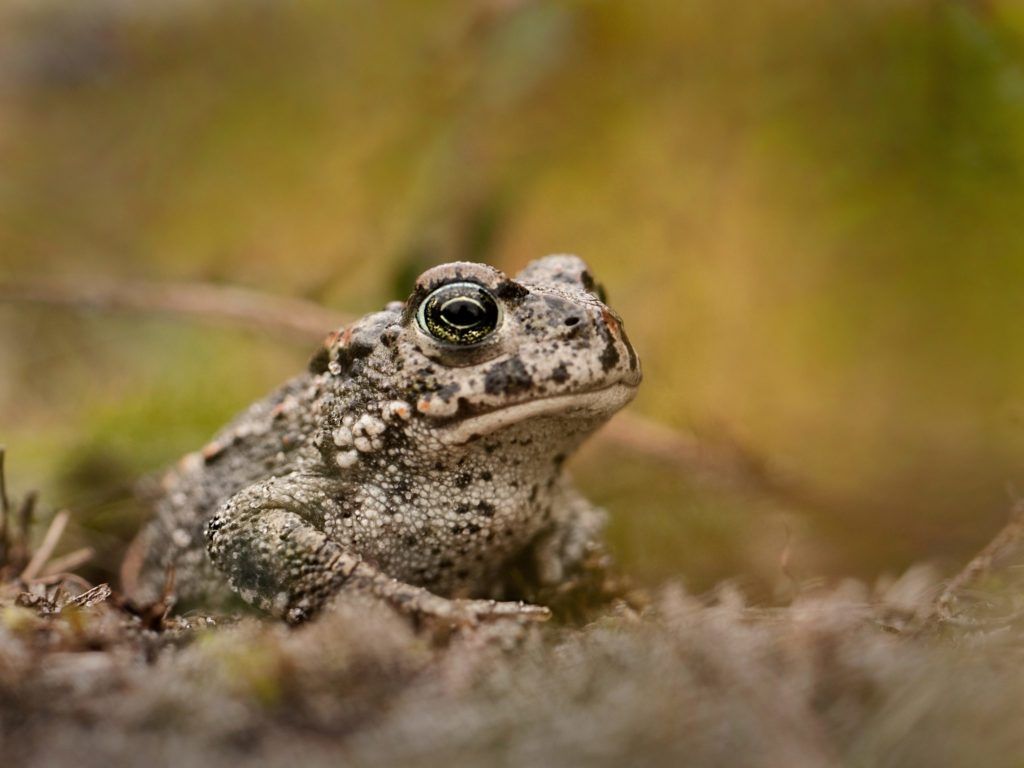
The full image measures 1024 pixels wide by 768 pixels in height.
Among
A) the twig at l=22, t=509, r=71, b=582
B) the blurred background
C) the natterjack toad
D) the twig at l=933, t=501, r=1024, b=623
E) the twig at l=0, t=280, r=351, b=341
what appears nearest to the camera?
the twig at l=933, t=501, r=1024, b=623

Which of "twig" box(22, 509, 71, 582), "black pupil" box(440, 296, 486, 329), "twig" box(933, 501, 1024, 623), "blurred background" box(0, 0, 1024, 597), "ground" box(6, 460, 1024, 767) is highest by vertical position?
"blurred background" box(0, 0, 1024, 597)

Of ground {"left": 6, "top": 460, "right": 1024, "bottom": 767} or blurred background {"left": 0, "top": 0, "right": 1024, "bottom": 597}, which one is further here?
blurred background {"left": 0, "top": 0, "right": 1024, "bottom": 597}

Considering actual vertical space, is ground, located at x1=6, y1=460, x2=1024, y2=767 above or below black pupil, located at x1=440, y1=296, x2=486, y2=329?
below

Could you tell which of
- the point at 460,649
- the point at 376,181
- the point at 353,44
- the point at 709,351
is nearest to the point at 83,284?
the point at 376,181

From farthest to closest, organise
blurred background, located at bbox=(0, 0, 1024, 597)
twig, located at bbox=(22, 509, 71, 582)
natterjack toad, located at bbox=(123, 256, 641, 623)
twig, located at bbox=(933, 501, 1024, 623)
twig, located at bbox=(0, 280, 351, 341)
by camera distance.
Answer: twig, located at bbox=(0, 280, 351, 341)
blurred background, located at bbox=(0, 0, 1024, 597)
twig, located at bbox=(22, 509, 71, 582)
natterjack toad, located at bbox=(123, 256, 641, 623)
twig, located at bbox=(933, 501, 1024, 623)

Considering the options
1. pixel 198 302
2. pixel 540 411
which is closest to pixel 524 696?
pixel 540 411

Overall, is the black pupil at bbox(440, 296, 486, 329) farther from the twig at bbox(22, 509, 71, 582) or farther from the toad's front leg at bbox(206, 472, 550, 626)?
the twig at bbox(22, 509, 71, 582)

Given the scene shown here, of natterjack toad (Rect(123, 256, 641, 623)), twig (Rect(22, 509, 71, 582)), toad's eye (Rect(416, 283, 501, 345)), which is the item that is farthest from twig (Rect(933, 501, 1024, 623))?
twig (Rect(22, 509, 71, 582))

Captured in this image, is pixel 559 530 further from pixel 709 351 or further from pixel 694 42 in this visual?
pixel 694 42
